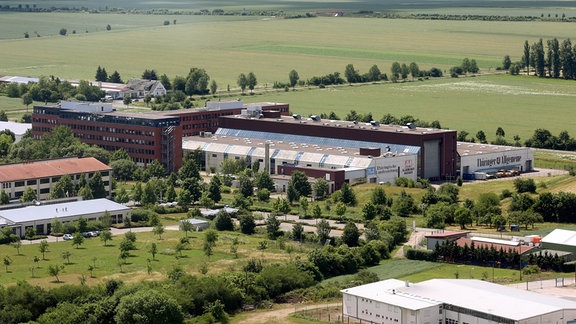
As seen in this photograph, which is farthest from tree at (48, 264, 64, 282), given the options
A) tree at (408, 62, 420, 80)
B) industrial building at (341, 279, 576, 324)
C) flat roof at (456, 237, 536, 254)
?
tree at (408, 62, 420, 80)

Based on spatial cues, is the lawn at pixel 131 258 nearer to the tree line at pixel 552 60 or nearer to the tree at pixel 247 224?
the tree at pixel 247 224

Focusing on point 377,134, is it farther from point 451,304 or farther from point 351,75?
point 351,75

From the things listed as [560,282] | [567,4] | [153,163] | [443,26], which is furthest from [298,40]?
[560,282]

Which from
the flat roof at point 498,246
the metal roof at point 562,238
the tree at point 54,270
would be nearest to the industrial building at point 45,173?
the tree at point 54,270

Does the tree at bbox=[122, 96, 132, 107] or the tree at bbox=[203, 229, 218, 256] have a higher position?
the tree at bbox=[122, 96, 132, 107]

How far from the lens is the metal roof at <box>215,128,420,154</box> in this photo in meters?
49.5

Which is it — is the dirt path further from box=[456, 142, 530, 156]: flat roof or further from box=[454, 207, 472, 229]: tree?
box=[456, 142, 530, 156]: flat roof

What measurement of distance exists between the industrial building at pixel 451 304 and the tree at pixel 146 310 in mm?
3901

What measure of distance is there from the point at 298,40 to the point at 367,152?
2075 inches

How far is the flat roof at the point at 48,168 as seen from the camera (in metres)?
43.8

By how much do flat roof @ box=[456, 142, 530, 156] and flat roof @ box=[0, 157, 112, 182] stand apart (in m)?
13.2

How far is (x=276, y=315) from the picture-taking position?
99.3ft

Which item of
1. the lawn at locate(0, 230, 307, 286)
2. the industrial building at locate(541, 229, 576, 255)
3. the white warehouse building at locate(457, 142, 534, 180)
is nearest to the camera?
the industrial building at locate(541, 229, 576, 255)

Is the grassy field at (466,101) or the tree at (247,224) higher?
the grassy field at (466,101)
